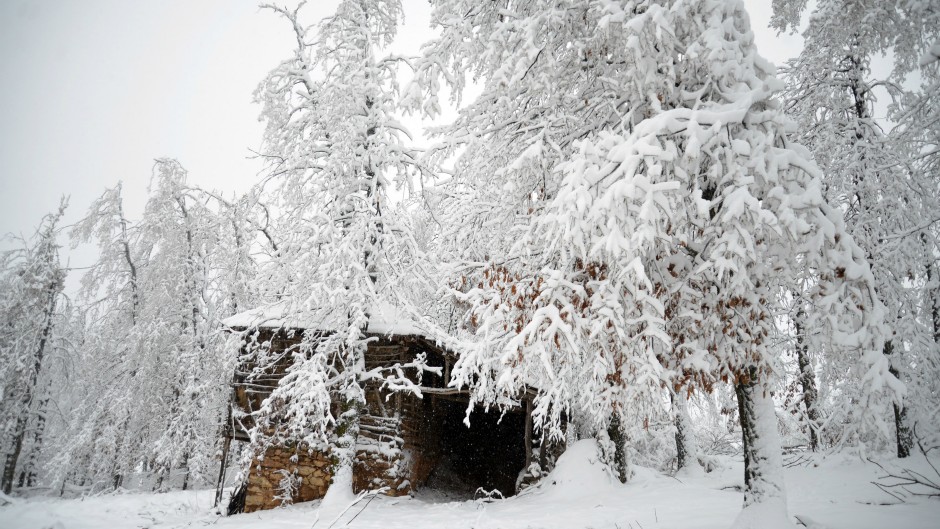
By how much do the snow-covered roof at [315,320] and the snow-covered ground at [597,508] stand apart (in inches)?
127

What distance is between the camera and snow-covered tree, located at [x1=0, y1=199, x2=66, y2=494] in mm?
15500

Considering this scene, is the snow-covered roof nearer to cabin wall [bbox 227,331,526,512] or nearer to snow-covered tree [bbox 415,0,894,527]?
cabin wall [bbox 227,331,526,512]

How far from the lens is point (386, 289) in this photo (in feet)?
30.4

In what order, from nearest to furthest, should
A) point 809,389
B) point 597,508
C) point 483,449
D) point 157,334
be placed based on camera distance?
1. point 597,508
2. point 809,389
3. point 157,334
4. point 483,449

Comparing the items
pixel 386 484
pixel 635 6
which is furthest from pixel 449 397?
pixel 635 6

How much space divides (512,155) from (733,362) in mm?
3264

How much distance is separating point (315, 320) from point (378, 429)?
2737mm

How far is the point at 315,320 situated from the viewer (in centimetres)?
895

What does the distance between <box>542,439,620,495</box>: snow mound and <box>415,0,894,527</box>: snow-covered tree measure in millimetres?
4736

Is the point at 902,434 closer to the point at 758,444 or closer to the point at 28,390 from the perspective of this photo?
the point at 758,444

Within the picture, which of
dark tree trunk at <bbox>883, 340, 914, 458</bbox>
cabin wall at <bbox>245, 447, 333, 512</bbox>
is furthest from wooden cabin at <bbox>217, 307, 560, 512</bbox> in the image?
dark tree trunk at <bbox>883, 340, 914, 458</bbox>

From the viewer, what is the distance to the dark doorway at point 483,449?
1370 centimetres

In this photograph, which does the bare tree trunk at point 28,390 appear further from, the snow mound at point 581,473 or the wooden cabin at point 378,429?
the snow mound at point 581,473

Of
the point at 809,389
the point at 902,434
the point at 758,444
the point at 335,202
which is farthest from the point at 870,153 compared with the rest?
the point at 335,202
